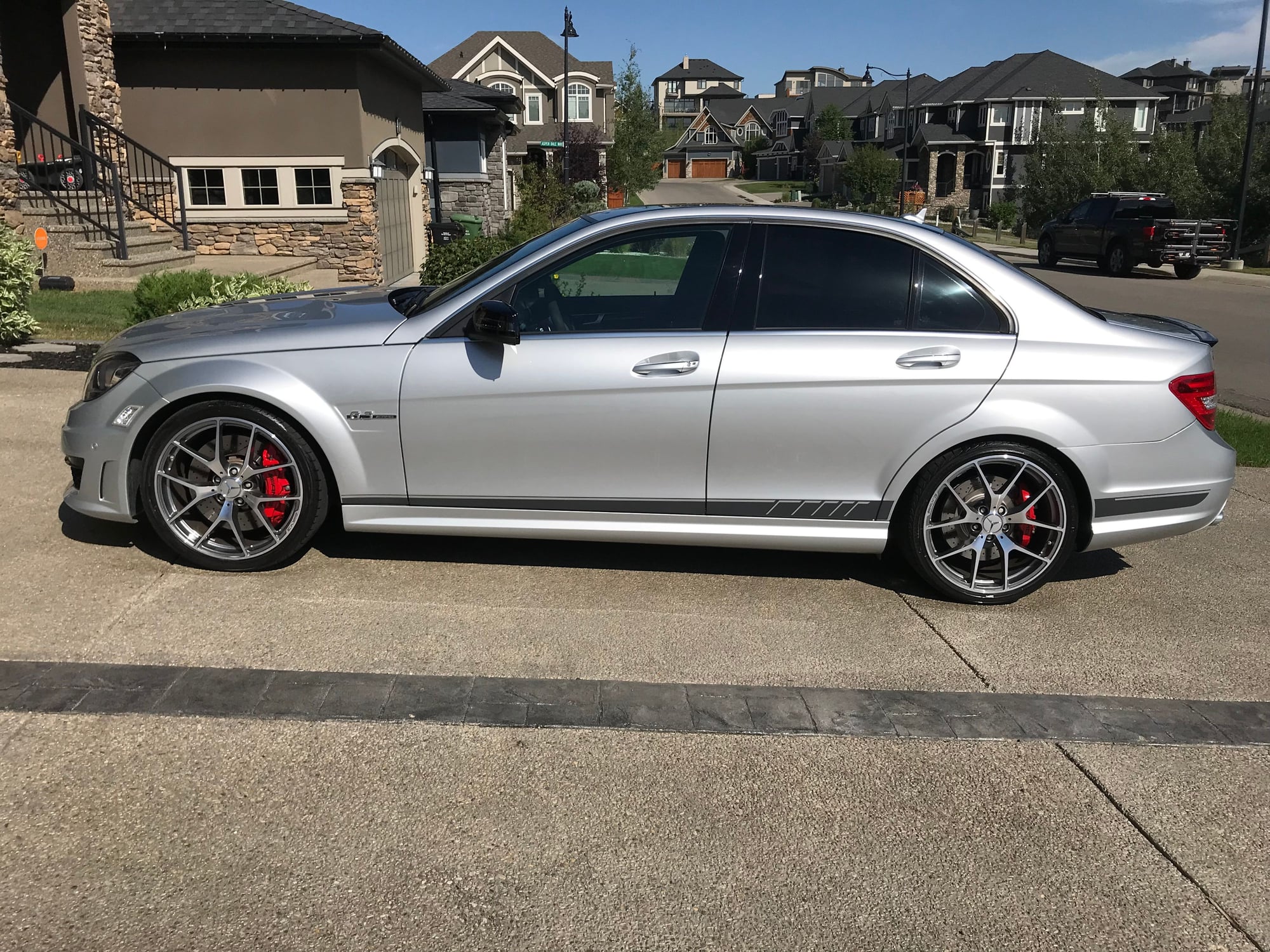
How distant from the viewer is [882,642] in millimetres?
4570

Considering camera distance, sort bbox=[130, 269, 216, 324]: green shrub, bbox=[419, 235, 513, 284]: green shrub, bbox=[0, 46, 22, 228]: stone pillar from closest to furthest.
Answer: bbox=[130, 269, 216, 324]: green shrub
bbox=[419, 235, 513, 284]: green shrub
bbox=[0, 46, 22, 228]: stone pillar

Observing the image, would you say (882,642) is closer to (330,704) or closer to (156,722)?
(330,704)

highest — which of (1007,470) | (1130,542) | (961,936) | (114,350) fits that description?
(114,350)

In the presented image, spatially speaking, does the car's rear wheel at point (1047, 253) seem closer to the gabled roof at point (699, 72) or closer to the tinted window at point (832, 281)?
the tinted window at point (832, 281)

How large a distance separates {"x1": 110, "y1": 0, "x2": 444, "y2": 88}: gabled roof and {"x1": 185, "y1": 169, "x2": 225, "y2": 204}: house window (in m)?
2.19

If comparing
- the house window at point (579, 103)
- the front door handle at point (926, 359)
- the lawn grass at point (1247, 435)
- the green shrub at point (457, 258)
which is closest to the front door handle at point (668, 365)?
the front door handle at point (926, 359)

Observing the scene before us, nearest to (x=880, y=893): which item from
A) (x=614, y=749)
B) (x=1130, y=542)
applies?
(x=614, y=749)

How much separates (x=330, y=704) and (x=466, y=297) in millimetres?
1878

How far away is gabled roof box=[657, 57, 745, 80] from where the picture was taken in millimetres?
156375

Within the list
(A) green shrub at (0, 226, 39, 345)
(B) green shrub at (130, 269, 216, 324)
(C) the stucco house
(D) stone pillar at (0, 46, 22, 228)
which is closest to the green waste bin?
(C) the stucco house

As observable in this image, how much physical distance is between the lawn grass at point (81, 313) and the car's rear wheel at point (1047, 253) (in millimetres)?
25099

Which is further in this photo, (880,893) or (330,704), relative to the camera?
(330,704)

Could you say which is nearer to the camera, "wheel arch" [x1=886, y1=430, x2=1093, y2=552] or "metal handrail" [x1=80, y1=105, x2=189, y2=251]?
"wheel arch" [x1=886, y1=430, x2=1093, y2=552]

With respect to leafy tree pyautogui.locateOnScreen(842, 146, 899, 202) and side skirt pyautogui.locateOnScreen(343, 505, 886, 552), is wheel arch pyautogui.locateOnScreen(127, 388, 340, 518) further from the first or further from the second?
leafy tree pyautogui.locateOnScreen(842, 146, 899, 202)
